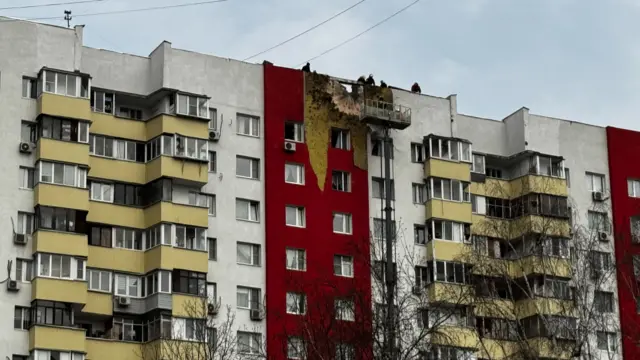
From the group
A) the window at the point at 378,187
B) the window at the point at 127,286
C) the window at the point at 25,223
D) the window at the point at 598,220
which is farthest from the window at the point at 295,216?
the window at the point at 598,220

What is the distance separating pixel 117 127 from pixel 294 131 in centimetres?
946

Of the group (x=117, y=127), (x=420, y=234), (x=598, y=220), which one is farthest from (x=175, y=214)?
(x=598, y=220)

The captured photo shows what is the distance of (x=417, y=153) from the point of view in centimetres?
8506

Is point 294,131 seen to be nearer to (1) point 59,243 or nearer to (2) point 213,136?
(2) point 213,136

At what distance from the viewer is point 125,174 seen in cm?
7731

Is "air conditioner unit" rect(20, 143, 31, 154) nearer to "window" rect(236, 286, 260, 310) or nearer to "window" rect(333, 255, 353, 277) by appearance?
"window" rect(236, 286, 260, 310)

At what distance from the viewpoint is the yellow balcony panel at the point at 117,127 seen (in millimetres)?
77125

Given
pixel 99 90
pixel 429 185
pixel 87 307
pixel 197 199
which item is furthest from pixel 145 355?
pixel 429 185

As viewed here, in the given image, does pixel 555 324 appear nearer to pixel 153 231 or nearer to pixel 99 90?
pixel 153 231

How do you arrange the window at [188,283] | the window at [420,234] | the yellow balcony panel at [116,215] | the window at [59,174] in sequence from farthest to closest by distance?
1. the window at [420,234]
2. the yellow balcony panel at [116,215]
3. the window at [188,283]
4. the window at [59,174]

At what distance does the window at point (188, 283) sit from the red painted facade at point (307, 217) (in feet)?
11.7

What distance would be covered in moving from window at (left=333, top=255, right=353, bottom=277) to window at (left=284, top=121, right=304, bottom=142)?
6.38 m

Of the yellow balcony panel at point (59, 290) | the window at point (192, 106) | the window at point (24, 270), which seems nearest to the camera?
the yellow balcony panel at point (59, 290)

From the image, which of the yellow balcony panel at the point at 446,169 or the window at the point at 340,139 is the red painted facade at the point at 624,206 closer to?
the yellow balcony panel at the point at 446,169
